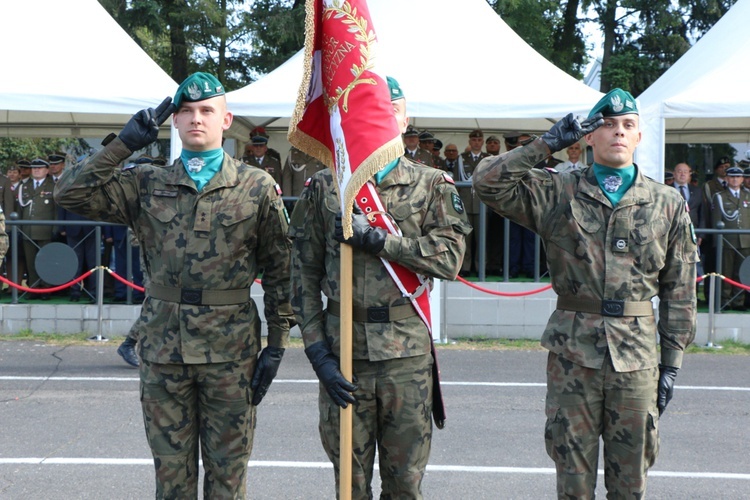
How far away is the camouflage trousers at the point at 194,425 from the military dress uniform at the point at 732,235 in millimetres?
8547

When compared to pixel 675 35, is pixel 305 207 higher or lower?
lower

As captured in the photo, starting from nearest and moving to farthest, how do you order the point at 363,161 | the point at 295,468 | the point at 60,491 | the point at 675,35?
the point at 363,161 → the point at 60,491 → the point at 295,468 → the point at 675,35

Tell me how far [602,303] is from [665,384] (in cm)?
48

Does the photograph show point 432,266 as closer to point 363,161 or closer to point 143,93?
point 363,161

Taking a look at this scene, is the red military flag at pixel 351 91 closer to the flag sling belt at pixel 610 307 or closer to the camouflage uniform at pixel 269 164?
the flag sling belt at pixel 610 307

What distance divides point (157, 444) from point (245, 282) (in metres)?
0.82

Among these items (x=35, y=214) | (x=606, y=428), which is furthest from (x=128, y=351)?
(x=606, y=428)

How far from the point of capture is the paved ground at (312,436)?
5527 millimetres

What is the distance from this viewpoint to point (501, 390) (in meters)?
8.16

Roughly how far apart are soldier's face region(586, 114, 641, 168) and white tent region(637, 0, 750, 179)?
6.51 m

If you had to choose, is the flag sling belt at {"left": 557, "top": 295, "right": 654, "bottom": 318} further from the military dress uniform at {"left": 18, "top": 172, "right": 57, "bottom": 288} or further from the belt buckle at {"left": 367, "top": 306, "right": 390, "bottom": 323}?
the military dress uniform at {"left": 18, "top": 172, "right": 57, "bottom": 288}

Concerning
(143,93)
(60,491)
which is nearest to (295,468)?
(60,491)

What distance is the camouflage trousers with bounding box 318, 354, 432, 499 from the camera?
12.9 feet

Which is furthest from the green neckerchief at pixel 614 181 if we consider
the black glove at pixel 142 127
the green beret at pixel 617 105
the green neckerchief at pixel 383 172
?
the black glove at pixel 142 127
